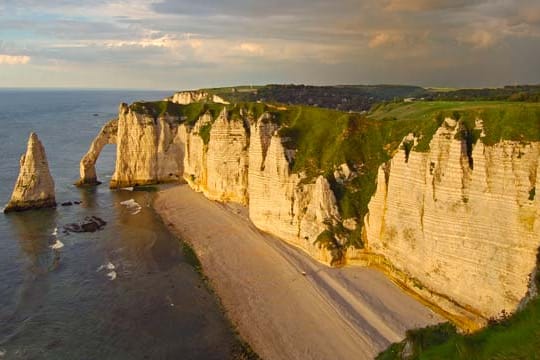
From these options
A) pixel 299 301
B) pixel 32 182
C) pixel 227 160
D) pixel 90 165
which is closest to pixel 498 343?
pixel 299 301

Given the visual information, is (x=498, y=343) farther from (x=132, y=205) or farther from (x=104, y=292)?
(x=132, y=205)

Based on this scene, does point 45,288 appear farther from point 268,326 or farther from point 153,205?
point 153,205

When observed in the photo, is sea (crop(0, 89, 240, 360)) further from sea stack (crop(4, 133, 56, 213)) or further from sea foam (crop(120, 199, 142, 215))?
sea stack (crop(4, 133, 56, 213))

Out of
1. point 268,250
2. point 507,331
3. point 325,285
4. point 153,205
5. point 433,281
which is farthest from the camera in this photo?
point 153,205

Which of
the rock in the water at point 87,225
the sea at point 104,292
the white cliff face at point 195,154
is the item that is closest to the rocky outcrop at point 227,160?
the white cliff face at point 195,154

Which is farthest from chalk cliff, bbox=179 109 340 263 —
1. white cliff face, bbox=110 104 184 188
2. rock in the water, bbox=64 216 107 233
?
rock in the water, bbox=64 216 107 233

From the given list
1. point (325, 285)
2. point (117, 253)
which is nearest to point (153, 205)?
point (117, 253)
